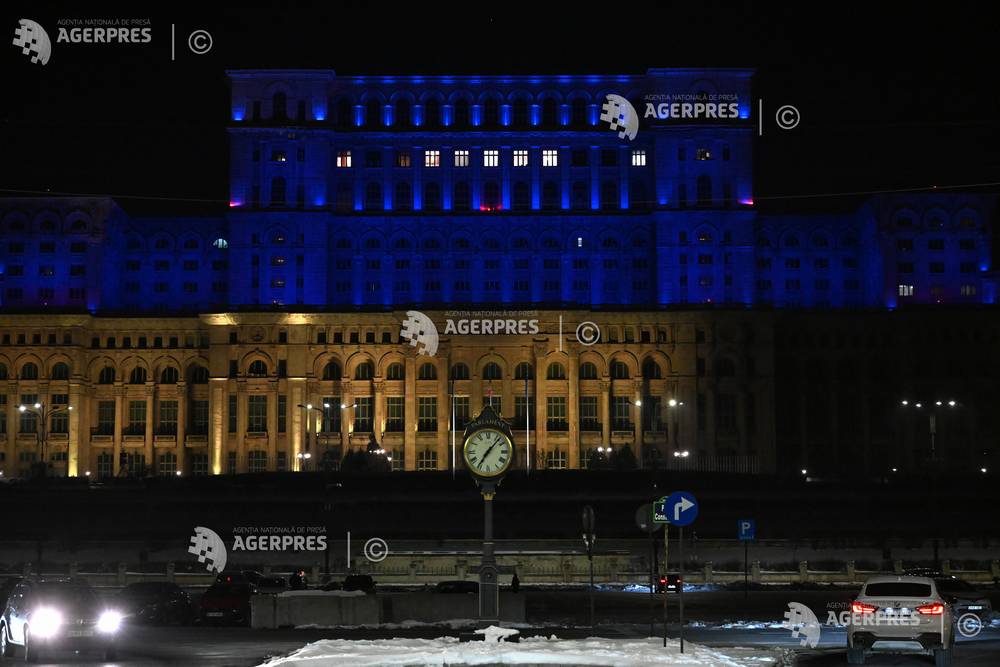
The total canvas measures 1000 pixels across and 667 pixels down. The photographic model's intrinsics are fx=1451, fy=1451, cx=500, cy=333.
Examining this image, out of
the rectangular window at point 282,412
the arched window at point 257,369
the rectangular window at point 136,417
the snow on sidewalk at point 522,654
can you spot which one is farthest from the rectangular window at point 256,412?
the snow on sidewalk at point 522,654

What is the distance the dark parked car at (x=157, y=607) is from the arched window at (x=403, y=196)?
92456 mm

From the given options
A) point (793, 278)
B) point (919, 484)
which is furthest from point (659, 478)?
point (793, 278)

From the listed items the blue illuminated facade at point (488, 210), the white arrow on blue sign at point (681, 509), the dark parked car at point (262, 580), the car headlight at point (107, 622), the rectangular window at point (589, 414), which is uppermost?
the blue illuminated facade at point (488, 210)

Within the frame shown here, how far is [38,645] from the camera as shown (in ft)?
101

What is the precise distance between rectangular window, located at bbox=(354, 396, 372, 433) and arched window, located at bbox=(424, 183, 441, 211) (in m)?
19.8

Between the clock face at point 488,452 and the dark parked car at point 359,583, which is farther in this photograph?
the dark parked car at point 359,583

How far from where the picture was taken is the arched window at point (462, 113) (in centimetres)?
13481

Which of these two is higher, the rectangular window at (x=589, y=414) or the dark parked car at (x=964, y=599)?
the rectangular window at (x=589, y=414)

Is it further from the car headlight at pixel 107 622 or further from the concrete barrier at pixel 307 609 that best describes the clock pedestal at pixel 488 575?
the car headlight at pixel 107 622

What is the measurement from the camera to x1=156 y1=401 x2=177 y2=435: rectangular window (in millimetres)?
130000

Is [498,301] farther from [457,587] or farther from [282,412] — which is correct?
[457,587]

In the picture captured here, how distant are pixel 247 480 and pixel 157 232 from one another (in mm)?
45665

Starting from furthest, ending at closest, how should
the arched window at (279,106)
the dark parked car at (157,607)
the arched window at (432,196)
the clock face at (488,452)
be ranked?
the arched window at (432,196) → the arched window at (279,106) → the dark parked car at (157,607) → the clock face at (488,452)

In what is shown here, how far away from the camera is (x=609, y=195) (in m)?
134
